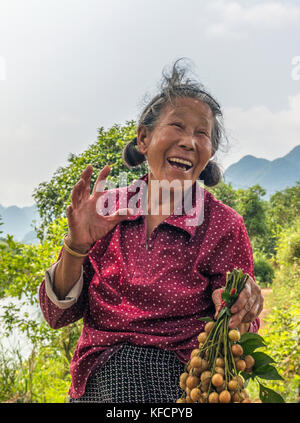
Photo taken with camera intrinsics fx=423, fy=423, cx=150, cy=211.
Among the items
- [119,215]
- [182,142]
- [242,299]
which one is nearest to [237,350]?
[242,299]

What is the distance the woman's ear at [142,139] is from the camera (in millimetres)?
1704

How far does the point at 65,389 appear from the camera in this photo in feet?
10.7

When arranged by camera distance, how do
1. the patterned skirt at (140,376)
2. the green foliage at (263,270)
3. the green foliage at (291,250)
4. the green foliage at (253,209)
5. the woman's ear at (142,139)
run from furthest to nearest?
the green foliage at (253,209) → the green foliage at (263,270) → the green foliage at (291,250) → the woman's ear at (142,139) → the patterned skirt at (140,376)

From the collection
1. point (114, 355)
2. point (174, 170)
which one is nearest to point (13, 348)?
point (114, 355)

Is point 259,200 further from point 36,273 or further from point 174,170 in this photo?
point 174,170

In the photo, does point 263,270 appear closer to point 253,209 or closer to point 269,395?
point 253,209

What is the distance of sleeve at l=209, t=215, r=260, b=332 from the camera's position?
4.70ft

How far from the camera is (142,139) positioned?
1.73m

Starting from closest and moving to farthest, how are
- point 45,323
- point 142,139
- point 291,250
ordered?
point 142,139, point 45,323, point 291,250

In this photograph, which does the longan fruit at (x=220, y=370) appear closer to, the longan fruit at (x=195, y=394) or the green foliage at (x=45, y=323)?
the longan fruit at (x=195, y=394)

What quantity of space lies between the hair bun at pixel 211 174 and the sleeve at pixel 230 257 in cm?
34

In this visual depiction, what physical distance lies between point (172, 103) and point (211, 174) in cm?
36

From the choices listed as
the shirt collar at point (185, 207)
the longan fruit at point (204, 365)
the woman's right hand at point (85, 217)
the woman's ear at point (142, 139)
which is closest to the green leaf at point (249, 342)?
the longan fruit at point (204, 365)

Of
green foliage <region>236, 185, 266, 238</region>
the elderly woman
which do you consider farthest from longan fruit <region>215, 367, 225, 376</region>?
green foliage <region>236, 185, 266, 238</region>
